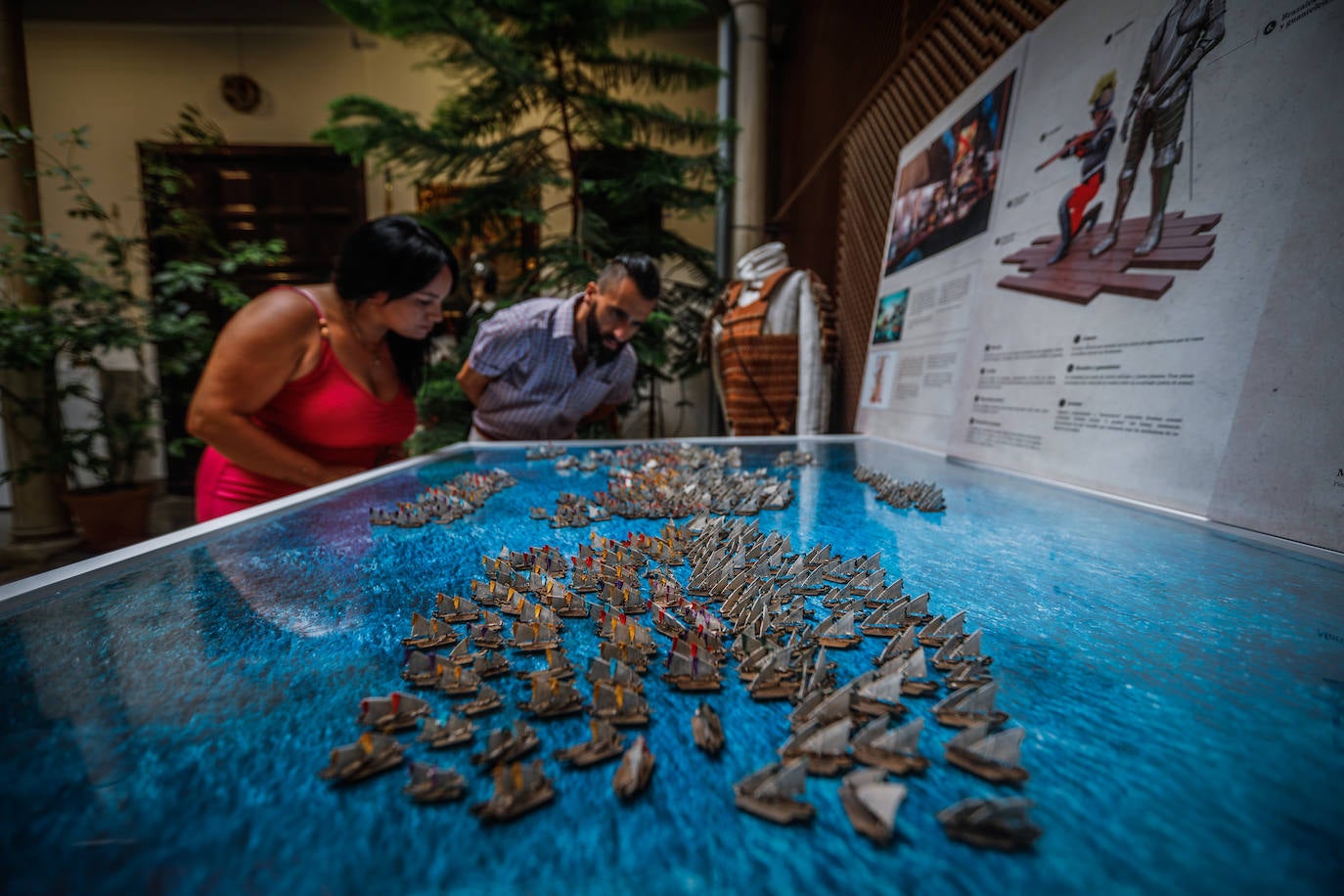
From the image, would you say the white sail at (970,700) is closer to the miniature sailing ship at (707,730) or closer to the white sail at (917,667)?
the white sail at (917,667)

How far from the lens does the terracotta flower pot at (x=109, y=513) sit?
10.0 ft

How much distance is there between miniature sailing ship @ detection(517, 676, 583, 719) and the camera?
38 cm

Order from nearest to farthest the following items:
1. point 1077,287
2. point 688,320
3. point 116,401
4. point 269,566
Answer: point 269,566 → point 1077,287 → point 688,320 → point 116,401

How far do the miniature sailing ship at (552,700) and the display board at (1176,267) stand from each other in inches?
37.7

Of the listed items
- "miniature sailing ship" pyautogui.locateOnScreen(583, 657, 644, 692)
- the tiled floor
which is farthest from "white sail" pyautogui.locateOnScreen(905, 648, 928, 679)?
the tiled floor

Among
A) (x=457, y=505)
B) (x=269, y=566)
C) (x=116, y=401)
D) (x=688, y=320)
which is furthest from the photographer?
(x=116, y=401)

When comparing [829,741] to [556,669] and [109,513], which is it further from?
[109,513]

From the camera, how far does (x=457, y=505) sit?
96cm

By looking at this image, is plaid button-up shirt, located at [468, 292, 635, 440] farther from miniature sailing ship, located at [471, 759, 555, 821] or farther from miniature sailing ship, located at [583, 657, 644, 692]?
miniature sailing ship, located at [471, 759, 555, 821]

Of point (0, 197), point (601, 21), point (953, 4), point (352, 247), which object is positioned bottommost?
point (352, 247)

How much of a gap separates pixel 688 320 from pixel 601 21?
5.21ft

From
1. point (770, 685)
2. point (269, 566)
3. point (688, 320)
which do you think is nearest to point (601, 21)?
point (688, 320)

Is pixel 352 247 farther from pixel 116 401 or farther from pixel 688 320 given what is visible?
pixel 116 401

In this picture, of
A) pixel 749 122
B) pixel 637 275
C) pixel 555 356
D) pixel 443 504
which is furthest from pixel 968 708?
pixel 749 122
